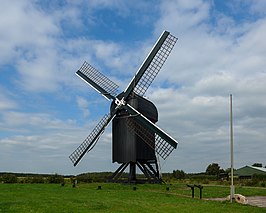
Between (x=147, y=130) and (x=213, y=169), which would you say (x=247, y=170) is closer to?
(x=213, y=169)

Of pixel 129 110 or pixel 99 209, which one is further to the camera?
pixel 129 110

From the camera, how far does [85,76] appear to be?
4094 centimetres

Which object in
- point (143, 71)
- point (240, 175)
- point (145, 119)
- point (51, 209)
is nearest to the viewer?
point (51, 209)

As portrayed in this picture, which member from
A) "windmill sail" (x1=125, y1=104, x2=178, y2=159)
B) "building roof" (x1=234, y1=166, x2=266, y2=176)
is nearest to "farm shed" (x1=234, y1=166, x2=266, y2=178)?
"building roof" (x1=234, y1=166, x2=266, y2=176)

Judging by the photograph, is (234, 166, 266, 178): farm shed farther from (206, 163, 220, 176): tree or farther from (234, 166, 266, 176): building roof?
(206, 163, 220, 176): tree

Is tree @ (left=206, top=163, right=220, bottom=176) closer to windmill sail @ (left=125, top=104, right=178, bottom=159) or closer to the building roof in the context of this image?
the building roof

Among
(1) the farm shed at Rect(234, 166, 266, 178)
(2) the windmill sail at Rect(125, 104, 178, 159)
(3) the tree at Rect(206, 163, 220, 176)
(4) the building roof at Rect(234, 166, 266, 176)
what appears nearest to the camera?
(2) the windmill sail at Rect(125, 104, 178, 159)

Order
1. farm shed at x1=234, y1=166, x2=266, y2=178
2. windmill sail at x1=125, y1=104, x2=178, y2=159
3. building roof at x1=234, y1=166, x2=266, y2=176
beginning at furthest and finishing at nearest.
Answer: building roof at x1=234, y1=166, x2=266, y2=176
farm shed at x1=234, y1=166, x2=266, y2=178
windmill sail at x1=125, y1=104, x2=178, y2=159

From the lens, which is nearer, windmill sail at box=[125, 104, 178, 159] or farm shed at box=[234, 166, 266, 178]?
windmill sail at box=[125, 104, 178, 159]

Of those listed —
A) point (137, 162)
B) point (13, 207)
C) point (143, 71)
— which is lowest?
point (13, 207)

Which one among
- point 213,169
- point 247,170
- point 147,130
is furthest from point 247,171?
point 147,130

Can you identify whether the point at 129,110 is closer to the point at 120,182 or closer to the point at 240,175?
the point at 120,182

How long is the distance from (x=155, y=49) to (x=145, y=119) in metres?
7.00

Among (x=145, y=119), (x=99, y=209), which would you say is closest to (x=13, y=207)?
(x=99, y=209)
